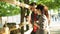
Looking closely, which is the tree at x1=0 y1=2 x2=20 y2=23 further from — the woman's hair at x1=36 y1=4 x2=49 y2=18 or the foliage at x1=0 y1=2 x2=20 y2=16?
the woman's hair at x1=36 y1=4 x2=49 y2=18

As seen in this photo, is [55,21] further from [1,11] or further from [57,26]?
[1,11]

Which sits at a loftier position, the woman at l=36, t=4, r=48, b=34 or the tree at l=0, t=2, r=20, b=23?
the tree at l=0, t=2, r=20, b=23

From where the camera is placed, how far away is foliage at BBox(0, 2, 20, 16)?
3.60ft

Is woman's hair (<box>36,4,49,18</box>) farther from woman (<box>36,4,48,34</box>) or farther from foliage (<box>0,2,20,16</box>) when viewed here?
foliage (<box>0,2,20,16</box>)

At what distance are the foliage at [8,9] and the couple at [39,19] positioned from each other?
0.14m

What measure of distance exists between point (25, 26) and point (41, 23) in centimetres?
14

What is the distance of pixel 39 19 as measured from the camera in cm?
116

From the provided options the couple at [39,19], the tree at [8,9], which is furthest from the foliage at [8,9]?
the couple at [39,19]

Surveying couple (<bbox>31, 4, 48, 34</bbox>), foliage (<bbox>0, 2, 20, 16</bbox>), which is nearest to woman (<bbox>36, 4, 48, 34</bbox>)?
couple (<bbox>31, 4, 48, 34</bbox>)

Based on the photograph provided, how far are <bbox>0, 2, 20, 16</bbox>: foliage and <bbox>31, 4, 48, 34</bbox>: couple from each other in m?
0.14

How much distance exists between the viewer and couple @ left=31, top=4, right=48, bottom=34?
3.76 ft

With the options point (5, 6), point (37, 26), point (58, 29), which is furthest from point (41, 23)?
point (5, 6)

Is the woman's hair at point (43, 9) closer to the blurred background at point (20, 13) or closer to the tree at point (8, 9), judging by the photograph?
the blurred background at point (20, 13)

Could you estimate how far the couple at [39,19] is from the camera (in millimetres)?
1146
